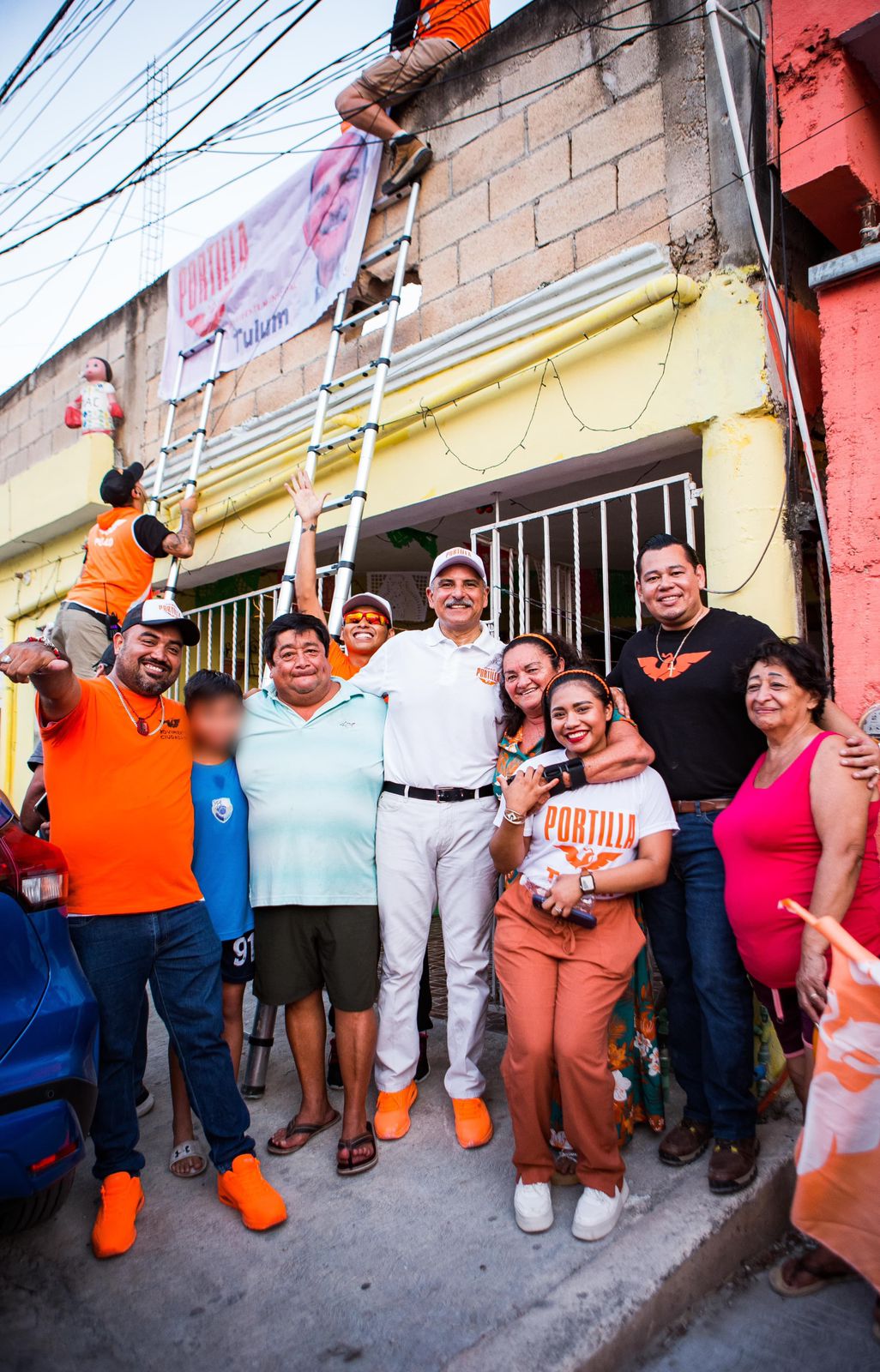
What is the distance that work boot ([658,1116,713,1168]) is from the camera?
2721 millimetres

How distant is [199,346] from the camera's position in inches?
273

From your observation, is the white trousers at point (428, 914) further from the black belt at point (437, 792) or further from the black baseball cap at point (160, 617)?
the black baseball cap at point (160, 617)

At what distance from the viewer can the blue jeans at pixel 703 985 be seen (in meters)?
2.65

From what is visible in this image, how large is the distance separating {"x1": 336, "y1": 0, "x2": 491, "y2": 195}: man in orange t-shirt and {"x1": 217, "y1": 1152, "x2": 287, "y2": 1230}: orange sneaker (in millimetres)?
5307

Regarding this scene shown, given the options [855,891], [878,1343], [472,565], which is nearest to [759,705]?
[855,891]

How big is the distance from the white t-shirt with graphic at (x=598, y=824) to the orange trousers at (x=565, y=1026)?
127 mm

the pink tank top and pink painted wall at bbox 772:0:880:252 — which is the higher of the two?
pink painted wall at bbox 772:0:880:252

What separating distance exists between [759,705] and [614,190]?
9.90ft

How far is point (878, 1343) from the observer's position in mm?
2129

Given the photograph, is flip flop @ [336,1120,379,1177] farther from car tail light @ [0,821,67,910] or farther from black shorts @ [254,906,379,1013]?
car tail light @ [0,821,67,910]

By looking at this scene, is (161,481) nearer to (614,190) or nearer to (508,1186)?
(614,190)

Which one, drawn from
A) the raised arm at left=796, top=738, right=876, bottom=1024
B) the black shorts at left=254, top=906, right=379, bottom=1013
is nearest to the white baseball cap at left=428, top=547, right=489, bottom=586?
the black shorts at left=254, top=906, right=379, bottom=1013

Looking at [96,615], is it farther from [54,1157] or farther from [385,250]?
[54,1157]

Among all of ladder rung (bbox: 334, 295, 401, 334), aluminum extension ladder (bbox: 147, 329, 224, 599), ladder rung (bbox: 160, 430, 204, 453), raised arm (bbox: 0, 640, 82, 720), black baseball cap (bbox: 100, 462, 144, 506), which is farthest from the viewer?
ladder rung (bbox: 160, 430, 204, 453)
